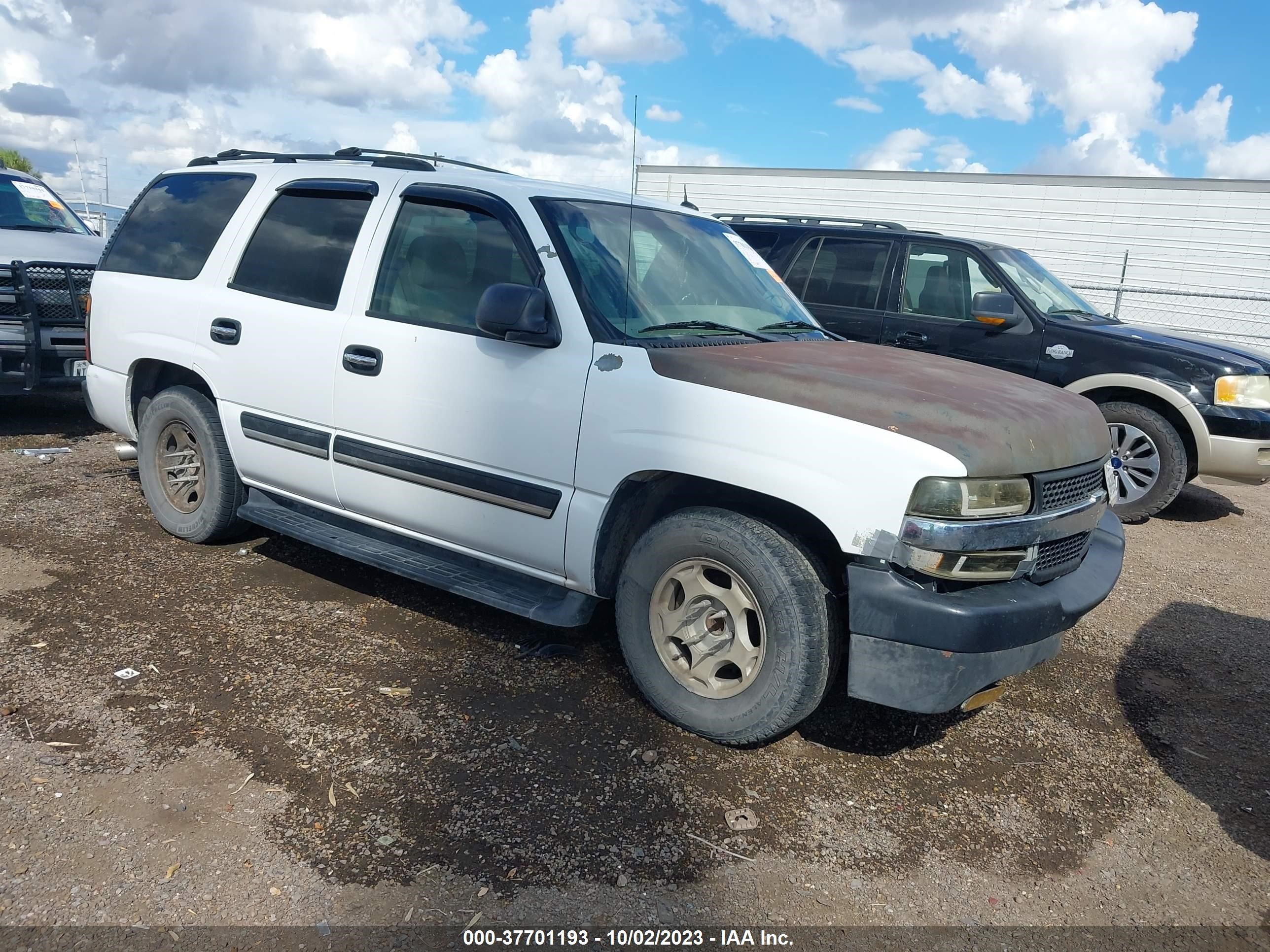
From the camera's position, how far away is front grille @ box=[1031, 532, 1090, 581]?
308 cm

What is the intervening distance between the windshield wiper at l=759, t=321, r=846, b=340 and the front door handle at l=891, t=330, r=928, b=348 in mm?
2967

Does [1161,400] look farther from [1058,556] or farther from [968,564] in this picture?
[968,564]

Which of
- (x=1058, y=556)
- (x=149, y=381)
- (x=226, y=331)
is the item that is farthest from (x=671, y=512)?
(x=149, y=381)

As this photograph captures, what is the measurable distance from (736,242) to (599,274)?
115 cm

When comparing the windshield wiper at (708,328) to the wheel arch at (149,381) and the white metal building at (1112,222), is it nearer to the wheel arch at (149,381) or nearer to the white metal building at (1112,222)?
the wheel arch at (149,381)

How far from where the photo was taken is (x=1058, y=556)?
125 inches

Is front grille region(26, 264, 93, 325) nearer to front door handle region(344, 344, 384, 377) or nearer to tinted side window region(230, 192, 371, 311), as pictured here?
tinted side window region(230, 192, 371, 311)

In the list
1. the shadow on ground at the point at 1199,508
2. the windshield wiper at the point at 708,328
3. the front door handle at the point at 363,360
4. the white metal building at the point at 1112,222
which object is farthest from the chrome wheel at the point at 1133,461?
the white metal building at the point at 1112,222

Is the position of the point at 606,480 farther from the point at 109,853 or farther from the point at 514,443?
the point at 109,853

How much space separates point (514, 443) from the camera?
3.52 metres

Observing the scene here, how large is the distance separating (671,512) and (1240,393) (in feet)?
17.3

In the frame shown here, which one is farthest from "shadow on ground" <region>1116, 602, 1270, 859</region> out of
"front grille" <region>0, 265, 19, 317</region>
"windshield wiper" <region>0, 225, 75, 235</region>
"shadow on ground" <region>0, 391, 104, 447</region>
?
"windshield wiper" <region>0, 225, 75, 235</region>

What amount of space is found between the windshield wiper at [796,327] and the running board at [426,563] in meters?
A: 1.40

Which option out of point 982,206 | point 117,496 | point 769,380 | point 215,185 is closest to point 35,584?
point 117,496
